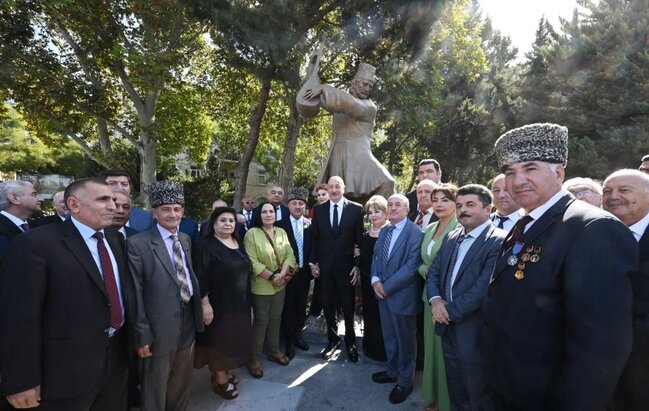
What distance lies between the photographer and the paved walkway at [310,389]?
3.49 metres

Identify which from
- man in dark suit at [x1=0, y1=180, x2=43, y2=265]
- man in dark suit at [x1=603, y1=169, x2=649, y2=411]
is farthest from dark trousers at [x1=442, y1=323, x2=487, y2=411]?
man in dark suit at [x1=0, y1=180, x2=43, y2=265]

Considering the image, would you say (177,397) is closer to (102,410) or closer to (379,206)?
(102,410)

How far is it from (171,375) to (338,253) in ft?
7.04

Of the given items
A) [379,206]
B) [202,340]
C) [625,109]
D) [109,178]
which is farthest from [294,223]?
[625,109]

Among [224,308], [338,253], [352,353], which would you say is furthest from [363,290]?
[224,308]

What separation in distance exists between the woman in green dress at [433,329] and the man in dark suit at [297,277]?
1.78m

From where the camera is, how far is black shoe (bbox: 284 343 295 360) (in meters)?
4.48

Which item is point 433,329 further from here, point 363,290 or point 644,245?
point 644,245

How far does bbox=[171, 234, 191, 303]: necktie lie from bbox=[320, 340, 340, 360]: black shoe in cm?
213

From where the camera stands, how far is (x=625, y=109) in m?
16.6

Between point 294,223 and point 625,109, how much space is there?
19.1 meters

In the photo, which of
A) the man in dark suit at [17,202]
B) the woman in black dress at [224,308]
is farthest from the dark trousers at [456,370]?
the man in dark suit at [17,202]

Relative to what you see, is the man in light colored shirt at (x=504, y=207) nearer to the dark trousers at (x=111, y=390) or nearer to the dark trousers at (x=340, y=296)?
the dark trousers at (x=340, y=296)

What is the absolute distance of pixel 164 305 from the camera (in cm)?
283
